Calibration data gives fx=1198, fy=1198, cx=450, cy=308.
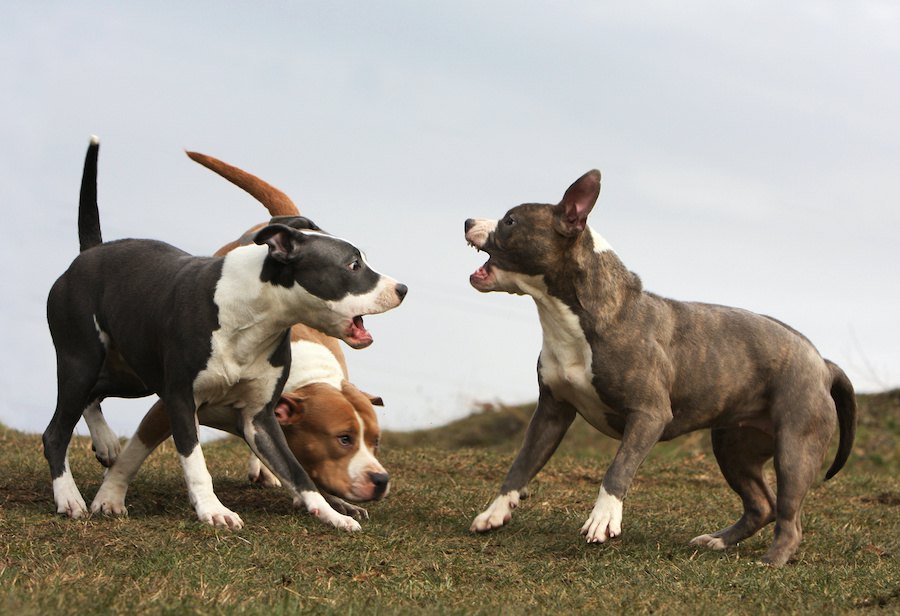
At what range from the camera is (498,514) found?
6.76 meters

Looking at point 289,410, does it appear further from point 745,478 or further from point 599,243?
point 745,478

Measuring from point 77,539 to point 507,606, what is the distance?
238 centimetres

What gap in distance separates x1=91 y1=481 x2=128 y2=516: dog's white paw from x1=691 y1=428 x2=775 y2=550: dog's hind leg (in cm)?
335

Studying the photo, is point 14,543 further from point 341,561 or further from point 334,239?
point 334,239

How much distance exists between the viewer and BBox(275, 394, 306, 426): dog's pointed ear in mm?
7305

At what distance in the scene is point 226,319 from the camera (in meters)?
6.53

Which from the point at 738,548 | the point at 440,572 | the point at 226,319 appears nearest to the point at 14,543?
the point at 226,319

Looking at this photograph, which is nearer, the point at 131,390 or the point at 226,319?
the point at 226,319

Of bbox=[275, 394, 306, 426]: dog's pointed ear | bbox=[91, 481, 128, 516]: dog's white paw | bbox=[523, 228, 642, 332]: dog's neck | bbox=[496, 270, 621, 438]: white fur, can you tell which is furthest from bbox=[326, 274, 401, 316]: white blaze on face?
bbox=[91, 481, 128, 516]: dog's white paw

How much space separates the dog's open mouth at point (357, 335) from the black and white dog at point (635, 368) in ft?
2.20

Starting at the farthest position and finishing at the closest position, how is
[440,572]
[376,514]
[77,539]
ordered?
1. [376,514]
2. [77,539]
3. [440,572]

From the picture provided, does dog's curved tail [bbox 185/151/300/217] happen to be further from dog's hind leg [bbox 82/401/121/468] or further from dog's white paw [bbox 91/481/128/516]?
dog's white paw [bbox 91/481/128/516]

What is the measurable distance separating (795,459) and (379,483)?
7.86 ft

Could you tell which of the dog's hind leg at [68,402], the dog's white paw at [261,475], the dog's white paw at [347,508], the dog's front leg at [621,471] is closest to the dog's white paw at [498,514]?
the dog's front leg at [621,471]
